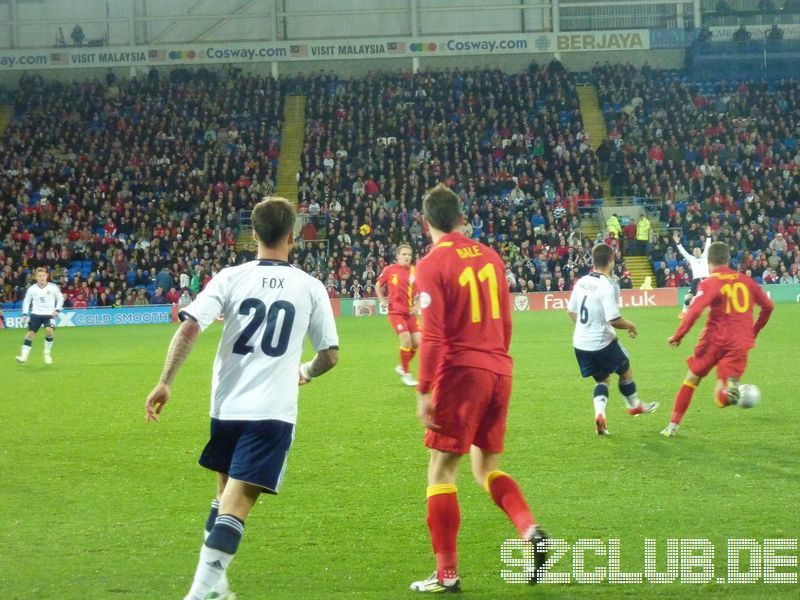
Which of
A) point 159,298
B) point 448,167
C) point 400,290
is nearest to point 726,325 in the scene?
point 400,290

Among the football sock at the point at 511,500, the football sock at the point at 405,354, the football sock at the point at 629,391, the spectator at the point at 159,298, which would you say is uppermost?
the spectator at the point at 159,298

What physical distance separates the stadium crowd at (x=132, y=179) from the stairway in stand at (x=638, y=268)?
14.1m

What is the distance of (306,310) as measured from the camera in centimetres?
505

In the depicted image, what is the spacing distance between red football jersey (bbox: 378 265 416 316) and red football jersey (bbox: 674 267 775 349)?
5.65 meters

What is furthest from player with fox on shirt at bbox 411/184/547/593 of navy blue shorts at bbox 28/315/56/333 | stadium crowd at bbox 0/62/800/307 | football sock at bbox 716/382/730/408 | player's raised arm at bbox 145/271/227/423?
stadium crowd at bbox 0/62/800/307

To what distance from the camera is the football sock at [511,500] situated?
5.17m

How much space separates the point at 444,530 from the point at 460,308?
1179 millimetres

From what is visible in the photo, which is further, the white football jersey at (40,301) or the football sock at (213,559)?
the white football jersey at (40,301)

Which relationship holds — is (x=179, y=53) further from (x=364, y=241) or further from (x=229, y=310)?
(x=229, y=310)

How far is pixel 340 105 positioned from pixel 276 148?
11.0 ft

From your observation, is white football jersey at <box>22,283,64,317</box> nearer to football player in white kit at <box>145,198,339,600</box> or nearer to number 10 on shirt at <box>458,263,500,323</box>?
football player in white kit at <box>145,198,339,600</box>

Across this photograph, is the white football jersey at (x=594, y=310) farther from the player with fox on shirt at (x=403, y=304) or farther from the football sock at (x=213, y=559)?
the football sock at (x=213, y=559)

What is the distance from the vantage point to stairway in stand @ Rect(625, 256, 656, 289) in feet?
113

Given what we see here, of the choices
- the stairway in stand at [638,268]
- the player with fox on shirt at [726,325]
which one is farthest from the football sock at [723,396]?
the stairway in stand at [638,268]
